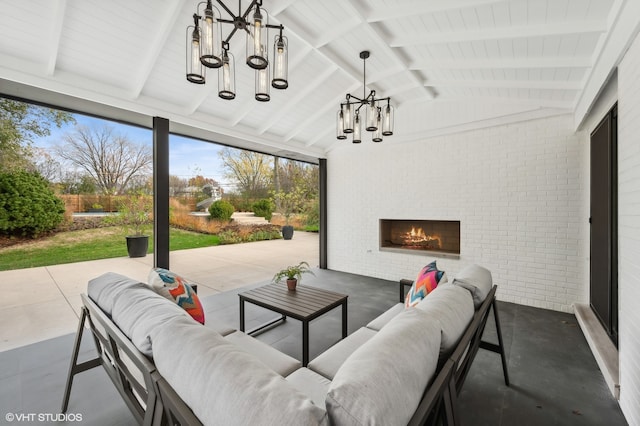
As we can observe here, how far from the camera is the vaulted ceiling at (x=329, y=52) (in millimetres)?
2201

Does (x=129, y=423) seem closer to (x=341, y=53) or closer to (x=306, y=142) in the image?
(x=341, y=53)

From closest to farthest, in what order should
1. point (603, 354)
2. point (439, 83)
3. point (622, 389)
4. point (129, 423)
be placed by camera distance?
point (129, 423) < point (622, 389) < point (603, 354) < point (439, 83)

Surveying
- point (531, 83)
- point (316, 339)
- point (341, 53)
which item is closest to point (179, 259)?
point (316, 339)

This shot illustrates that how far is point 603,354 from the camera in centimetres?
229

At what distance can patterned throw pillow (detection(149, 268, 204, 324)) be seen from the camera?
184cm

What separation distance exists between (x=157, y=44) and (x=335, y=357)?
2979 mm

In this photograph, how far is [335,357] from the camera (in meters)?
1.69

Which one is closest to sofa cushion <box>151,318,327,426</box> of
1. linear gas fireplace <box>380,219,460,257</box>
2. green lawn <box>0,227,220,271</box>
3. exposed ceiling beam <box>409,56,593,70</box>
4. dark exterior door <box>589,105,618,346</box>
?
dark exterior door <box>589,105,618,346</box>

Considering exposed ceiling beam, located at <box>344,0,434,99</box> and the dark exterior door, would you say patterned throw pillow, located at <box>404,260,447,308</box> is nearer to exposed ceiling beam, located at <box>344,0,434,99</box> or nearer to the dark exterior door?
the dark exterior door

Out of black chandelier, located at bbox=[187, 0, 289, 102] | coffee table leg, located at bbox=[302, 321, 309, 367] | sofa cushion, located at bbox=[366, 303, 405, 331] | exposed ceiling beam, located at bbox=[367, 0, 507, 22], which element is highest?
exposed ceiling beam, located at bbox=[367, 0, 507, 22]

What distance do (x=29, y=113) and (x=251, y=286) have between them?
5.65 meters

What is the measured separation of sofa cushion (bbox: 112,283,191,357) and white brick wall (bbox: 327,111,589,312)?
410 centimetres

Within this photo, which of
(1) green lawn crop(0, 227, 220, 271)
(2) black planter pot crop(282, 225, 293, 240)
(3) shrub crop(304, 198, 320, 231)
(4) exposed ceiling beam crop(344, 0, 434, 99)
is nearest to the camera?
(4) exposed ceiling beam crop(344, 0, 434, 99)
